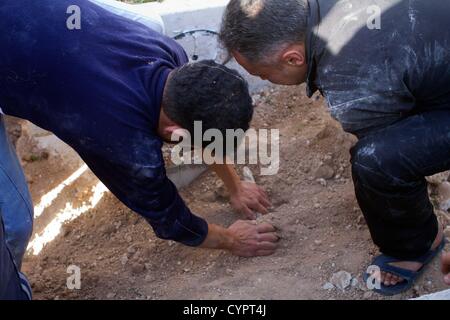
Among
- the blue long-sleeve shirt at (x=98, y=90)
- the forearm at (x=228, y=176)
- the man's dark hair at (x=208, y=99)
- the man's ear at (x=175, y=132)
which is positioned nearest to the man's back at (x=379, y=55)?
the man's dark hair at (x=208, y=99)

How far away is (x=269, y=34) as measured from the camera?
2.26 metres

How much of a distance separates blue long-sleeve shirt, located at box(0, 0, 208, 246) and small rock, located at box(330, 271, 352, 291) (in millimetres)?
666

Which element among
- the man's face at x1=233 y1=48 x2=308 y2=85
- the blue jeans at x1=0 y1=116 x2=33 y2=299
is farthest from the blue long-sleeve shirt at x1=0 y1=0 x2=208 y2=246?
the man's face at x1=233 y1=48 x2=308 y2=85

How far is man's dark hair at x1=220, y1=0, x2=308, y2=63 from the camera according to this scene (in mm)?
2236

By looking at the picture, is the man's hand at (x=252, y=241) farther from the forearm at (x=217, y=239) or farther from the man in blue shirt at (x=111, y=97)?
the man in blue shirt at (x=111, y=97)

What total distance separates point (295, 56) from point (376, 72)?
321mm

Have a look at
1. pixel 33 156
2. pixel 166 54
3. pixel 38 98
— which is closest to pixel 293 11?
pixel 166 54

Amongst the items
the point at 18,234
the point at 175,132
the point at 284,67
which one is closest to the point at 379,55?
the point at 284,67

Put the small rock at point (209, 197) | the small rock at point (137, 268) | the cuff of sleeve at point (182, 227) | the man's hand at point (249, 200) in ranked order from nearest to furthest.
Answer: the cuff of sleeve at point (182, 227) → the small rock at point (137, 268) → the man's hand at point (249, 200) → the small rock at point (209, 197)

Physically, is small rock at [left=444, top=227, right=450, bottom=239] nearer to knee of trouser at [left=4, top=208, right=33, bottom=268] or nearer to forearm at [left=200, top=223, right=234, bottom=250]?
forearm at [left=200, top=223, right=234, bottom=250]

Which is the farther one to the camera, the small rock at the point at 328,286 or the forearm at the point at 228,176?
the forearm at the point at 228,176

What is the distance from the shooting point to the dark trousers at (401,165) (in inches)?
89.6

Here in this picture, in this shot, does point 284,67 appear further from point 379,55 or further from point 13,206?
point 13,206

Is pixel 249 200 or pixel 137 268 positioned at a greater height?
pixel 249 200
